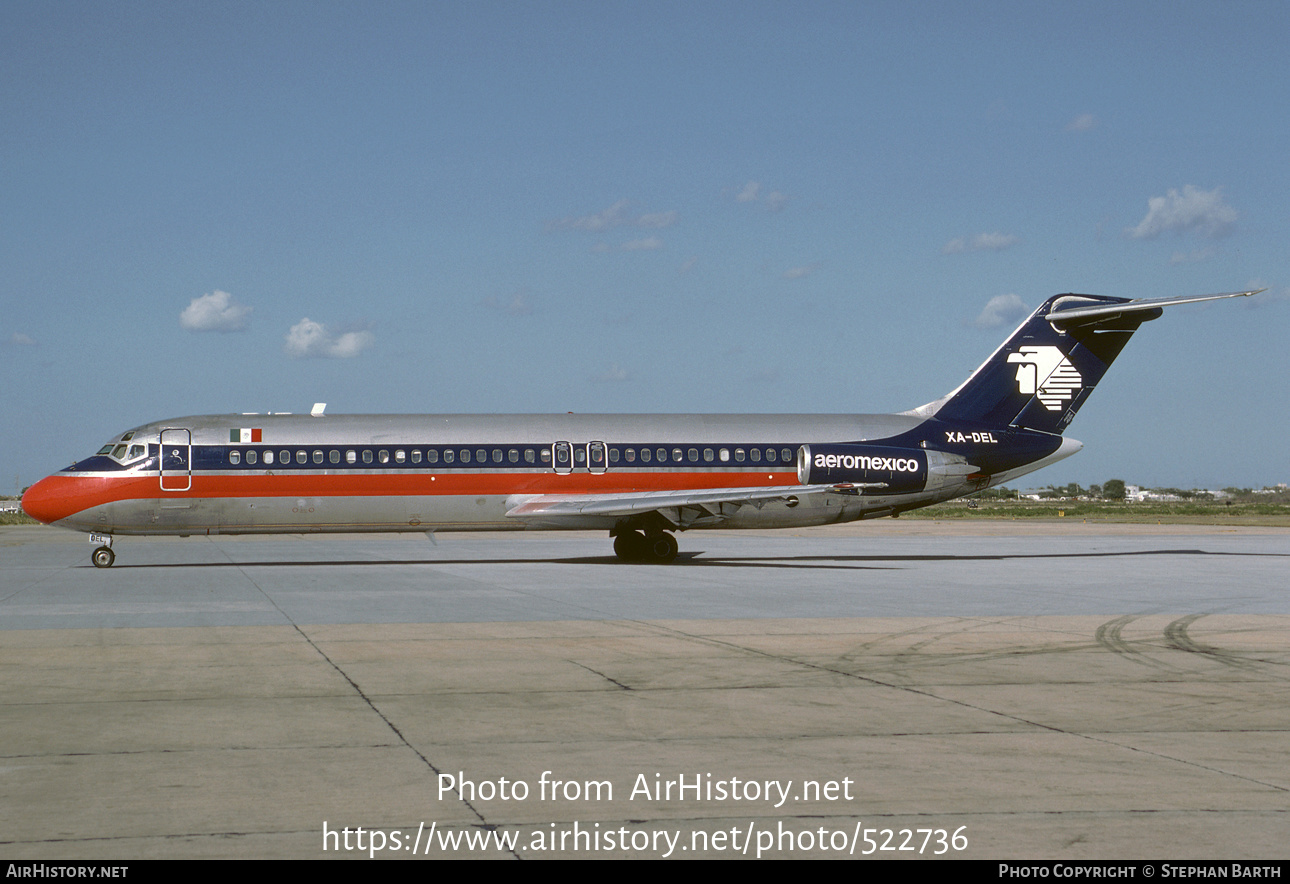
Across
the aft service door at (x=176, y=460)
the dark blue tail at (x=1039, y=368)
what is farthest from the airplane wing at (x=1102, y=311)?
the aft service door at (x=176, y=460)

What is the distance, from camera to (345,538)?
165ft

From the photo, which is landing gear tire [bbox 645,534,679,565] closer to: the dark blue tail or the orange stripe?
the orange stripe

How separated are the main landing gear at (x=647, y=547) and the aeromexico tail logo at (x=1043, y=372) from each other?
37.7 feet

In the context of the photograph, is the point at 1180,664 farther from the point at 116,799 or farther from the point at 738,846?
the point at 116,799

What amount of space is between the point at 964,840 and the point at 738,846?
1193 millimetres

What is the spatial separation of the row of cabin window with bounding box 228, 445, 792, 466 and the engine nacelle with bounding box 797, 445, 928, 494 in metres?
0.95

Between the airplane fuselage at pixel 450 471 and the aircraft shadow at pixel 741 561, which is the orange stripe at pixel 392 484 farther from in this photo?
the aircraft shadow at pixel 741 561

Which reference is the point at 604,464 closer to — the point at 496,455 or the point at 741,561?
the point at 496,455

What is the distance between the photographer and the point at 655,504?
29.5 meters

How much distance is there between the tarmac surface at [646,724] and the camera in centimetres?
650

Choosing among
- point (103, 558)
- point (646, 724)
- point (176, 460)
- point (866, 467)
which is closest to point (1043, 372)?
point (866, 467)

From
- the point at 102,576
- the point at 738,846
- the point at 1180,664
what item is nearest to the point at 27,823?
the point at 738,846

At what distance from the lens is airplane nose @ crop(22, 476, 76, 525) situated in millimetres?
28750

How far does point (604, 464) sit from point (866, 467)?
7059 millimetres
